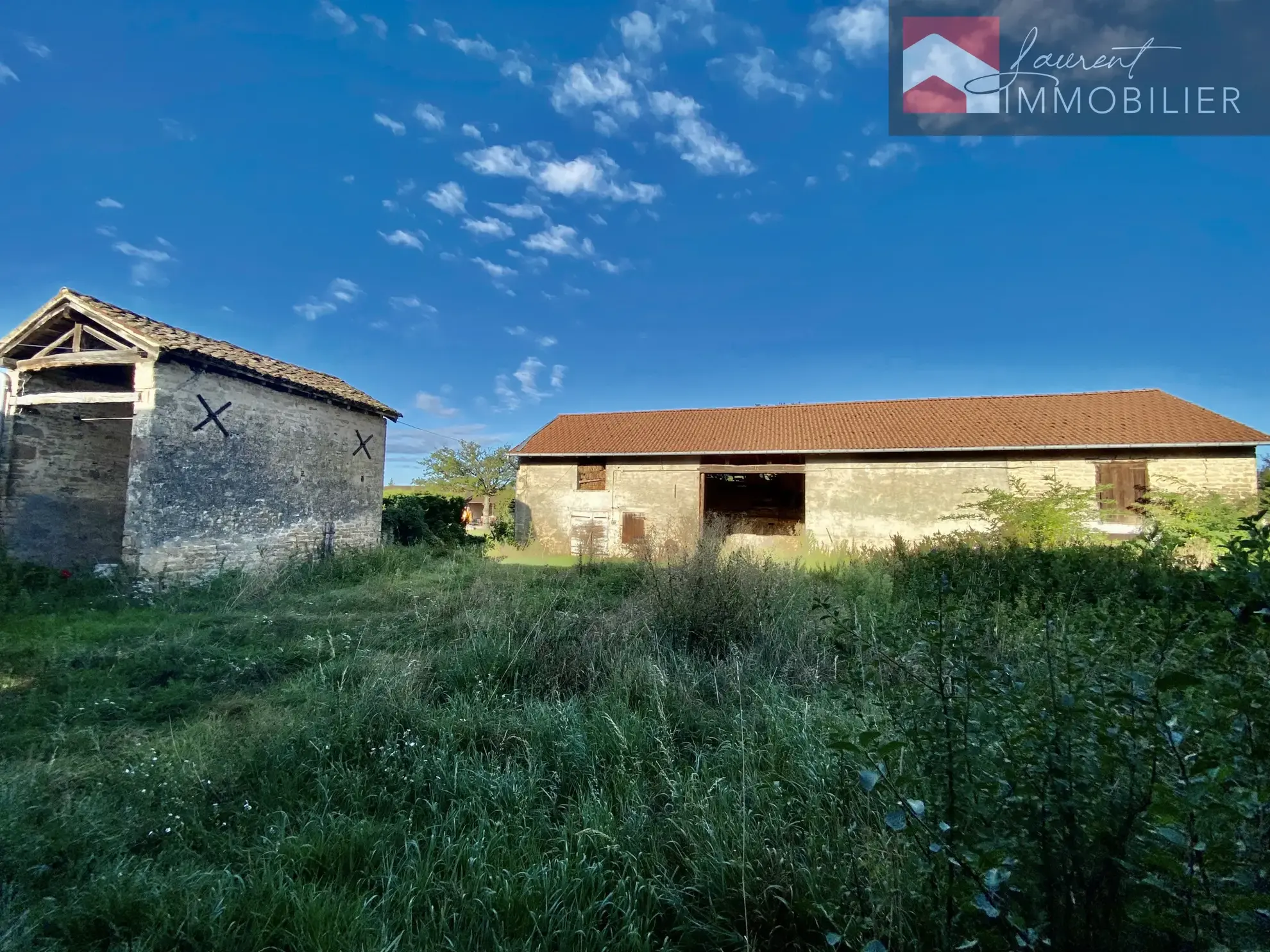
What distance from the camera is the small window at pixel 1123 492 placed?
1312 cm

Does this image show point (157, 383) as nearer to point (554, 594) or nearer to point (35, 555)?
point (35, 555)

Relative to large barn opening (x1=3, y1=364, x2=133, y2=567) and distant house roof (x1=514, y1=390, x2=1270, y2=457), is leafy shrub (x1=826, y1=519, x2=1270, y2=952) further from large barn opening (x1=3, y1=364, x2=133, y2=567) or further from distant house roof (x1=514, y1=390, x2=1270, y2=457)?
distant house roof (x1=514, y1=390, x2=1270, y2=457)

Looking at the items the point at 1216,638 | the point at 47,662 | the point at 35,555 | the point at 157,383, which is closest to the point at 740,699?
the point at 1216,638

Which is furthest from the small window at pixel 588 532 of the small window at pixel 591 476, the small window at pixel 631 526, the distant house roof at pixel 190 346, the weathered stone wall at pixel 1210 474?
the weathered stone wall at pixel 1210 474

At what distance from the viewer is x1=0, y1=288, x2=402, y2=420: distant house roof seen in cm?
865

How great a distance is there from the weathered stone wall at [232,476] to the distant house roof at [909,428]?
6903 millimetres

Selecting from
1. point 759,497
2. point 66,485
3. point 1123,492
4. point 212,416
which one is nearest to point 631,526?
point 759,497

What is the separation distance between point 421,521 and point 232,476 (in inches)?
258

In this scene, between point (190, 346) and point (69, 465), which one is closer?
point (190, 346)

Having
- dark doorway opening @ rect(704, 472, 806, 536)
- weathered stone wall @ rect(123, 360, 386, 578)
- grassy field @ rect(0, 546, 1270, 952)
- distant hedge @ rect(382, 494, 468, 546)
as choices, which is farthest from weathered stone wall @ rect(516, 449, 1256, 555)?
grassy field @ rect(0, 546, 1270, 952)

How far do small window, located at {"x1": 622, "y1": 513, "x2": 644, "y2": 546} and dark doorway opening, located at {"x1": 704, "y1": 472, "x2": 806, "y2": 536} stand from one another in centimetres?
339

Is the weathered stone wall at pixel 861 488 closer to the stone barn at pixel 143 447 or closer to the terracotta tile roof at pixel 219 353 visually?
the terracotta tile roof at pixel 219 353

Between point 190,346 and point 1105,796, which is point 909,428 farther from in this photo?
point 190,346

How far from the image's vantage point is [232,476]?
32.2ft
